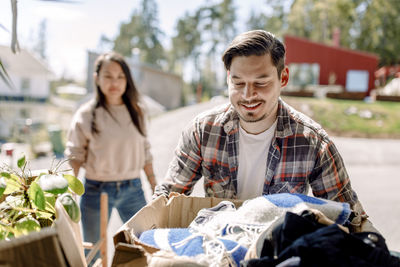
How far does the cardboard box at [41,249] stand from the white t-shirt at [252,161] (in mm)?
931

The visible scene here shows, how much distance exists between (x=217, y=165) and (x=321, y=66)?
20.1 m

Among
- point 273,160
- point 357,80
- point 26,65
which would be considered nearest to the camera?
point 273,160

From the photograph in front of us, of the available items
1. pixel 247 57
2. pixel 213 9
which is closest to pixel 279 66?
pixel 247 57

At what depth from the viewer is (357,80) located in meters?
20.4

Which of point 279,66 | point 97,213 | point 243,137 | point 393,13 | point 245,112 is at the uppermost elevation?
point 393,13

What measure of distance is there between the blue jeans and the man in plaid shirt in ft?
3.91

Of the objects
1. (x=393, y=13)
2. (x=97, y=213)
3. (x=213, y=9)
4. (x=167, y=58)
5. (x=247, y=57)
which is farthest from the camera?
Answer: (x=167, y=58)

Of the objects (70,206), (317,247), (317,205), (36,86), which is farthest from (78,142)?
(36,86)

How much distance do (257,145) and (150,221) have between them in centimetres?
69

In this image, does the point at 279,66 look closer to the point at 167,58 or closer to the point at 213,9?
the point at 213,9

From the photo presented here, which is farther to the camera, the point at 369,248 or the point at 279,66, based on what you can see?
the point at 279,66

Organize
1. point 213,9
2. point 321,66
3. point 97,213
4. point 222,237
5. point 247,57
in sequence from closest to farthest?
point 222,237
point 247,57
point 97,213
point 321,66
point 213,9

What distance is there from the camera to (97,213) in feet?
8.56

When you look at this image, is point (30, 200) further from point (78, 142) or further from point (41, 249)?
point (78, 142)
